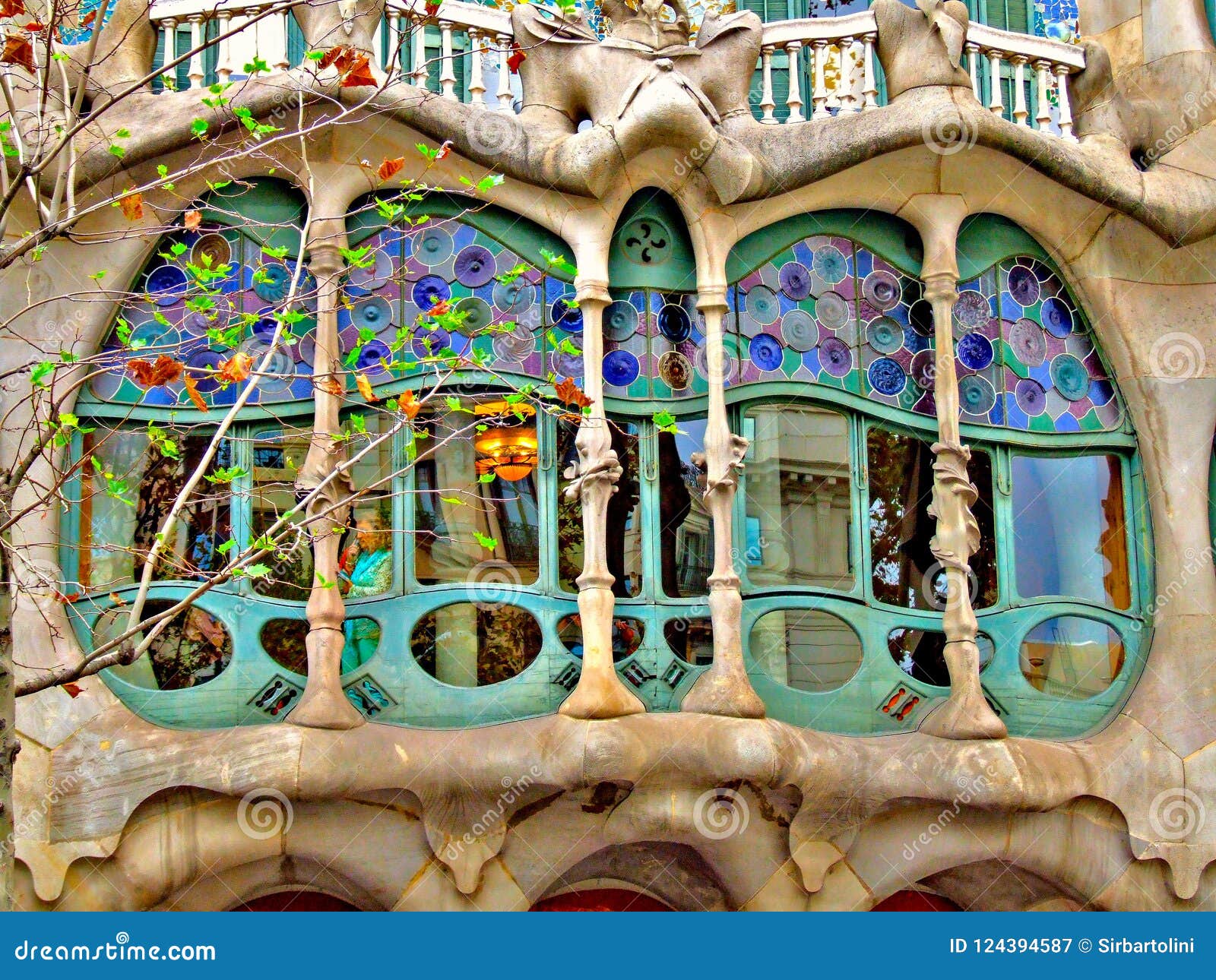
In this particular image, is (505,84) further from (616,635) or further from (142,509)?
(616,635)

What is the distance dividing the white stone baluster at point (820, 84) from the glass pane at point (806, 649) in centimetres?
329

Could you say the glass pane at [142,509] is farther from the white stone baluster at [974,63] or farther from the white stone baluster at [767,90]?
the white stone baluster at [974,63]

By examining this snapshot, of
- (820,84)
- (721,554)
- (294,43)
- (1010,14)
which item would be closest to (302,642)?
(721,554)

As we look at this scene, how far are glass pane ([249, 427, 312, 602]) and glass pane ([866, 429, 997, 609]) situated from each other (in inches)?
142

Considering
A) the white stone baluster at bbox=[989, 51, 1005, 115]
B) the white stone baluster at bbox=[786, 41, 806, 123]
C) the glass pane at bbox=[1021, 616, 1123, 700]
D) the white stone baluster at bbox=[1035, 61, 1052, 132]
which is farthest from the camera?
the white stone baluster at bbox=[1035, 61, 1052, 132]

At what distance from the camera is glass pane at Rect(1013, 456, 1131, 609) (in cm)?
1318

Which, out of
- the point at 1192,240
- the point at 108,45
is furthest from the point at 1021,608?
the point at 108,45

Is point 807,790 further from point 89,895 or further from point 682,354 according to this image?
point 89,895

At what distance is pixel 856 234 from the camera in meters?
13.3

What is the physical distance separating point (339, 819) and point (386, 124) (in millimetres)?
4301

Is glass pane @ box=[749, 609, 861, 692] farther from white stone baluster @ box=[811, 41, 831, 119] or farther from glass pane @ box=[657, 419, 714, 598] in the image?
white stone baluster @ box=[811, 41, 831, 119]

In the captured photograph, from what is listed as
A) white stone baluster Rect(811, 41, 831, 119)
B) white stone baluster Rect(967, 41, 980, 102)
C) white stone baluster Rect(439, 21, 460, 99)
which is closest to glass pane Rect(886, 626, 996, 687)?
white stone baluster Rect(811, 41, 831, 119)

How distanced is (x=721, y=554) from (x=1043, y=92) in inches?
167

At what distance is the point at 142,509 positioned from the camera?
1234cm
